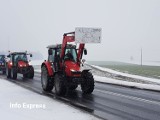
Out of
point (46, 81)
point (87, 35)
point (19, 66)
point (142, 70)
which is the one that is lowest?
point (142, 70)

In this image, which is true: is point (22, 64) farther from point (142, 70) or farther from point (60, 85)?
point (142, 70)

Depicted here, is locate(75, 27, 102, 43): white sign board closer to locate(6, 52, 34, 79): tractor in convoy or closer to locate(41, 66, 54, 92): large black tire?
locate(41, 66, 54, 92): large black tire

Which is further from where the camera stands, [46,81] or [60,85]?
[46,81]

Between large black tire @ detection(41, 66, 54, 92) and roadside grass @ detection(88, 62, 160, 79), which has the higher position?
large black tire @ detection(41, 66, 54, 92)

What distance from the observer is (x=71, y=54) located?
590 inches

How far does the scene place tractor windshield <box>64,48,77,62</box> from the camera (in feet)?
48.7

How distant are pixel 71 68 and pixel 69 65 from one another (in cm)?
28

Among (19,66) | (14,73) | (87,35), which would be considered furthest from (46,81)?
(19,66)

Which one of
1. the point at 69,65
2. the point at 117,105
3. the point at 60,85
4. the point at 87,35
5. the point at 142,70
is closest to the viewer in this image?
the point at 117,105

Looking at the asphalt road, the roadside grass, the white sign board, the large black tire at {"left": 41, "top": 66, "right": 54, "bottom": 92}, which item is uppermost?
the white sign board

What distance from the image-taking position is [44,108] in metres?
10.7

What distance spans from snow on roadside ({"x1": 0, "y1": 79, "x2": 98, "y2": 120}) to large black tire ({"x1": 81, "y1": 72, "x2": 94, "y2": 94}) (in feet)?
8.17

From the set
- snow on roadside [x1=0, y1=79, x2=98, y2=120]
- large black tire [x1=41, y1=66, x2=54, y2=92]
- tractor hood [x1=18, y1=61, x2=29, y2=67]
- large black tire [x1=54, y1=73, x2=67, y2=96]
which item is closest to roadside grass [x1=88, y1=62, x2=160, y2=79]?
tractor hood [x1=18, y1=61, x2=29, y2=67]

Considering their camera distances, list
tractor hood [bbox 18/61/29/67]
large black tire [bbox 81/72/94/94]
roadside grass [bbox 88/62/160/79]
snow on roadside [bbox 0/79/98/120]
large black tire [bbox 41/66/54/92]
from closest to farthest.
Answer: snow on roadside [bbox 0/79/98/120], large black tire [bbox 81/72/94/94], large black tire [bbox 41/66/54/92], tractor hood [bbox 18/61/29/67], roadside grass [bbox 88/62/160/79]
